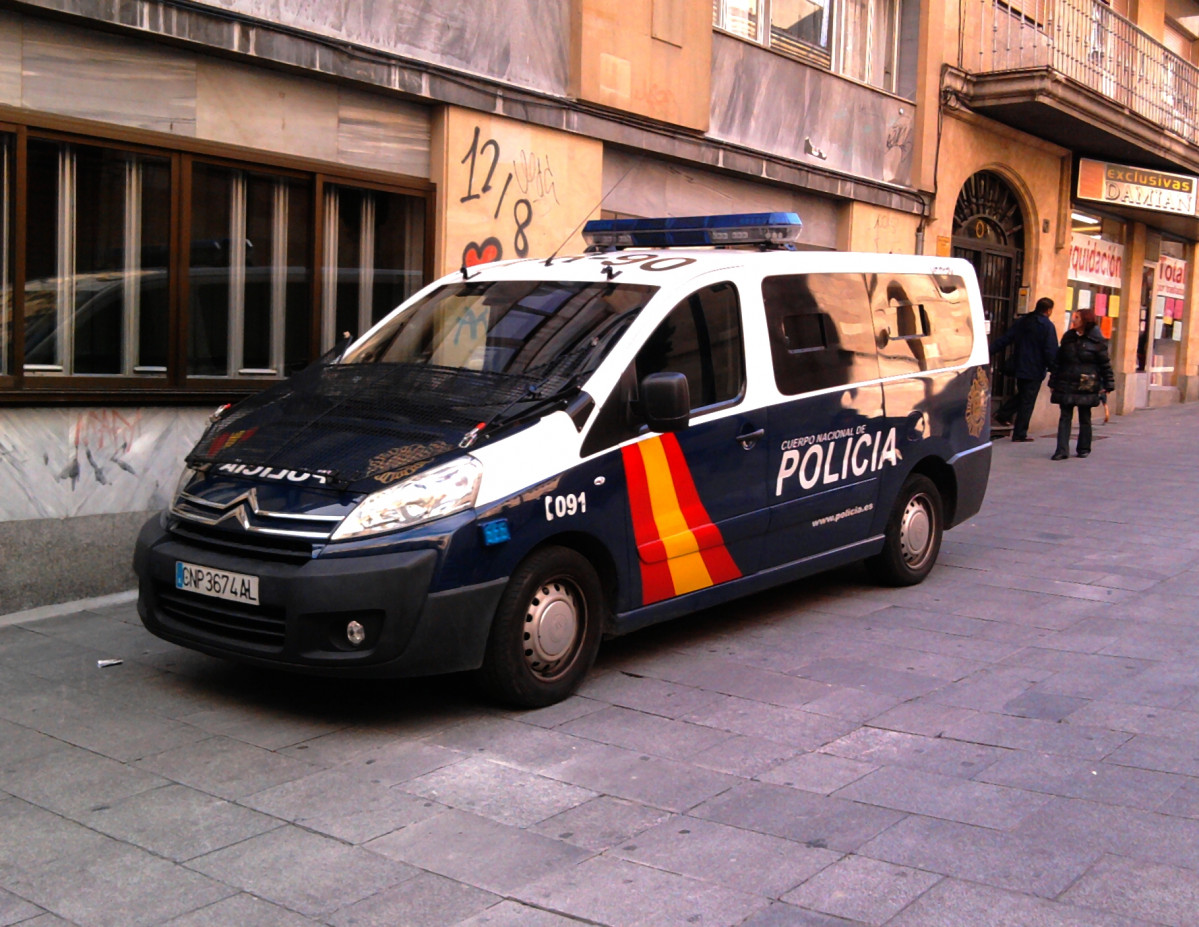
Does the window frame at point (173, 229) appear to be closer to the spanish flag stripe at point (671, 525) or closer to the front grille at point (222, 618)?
the front grille at point (222, 618)

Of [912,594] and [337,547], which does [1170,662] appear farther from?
[337,547]

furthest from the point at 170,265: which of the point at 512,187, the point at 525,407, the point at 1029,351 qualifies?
the point at 1029,351

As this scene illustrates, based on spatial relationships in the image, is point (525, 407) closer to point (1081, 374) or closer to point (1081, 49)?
point (1081, 374)

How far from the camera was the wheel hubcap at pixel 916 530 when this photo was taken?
26.3 feet

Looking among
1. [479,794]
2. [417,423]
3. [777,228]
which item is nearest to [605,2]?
[777,228]

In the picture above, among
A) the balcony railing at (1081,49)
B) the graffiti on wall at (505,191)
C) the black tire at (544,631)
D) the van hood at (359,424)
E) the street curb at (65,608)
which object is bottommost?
the street curb at (65,608)

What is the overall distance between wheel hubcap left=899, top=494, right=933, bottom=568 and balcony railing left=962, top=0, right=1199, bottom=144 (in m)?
10.0

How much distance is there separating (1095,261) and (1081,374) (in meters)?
7.09

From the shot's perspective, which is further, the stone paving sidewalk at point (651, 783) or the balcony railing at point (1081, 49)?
the balcony railing at point (1081, 49)

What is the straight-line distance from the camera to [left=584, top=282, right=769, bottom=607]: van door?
19.1 ft

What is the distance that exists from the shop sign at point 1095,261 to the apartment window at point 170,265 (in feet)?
46.4

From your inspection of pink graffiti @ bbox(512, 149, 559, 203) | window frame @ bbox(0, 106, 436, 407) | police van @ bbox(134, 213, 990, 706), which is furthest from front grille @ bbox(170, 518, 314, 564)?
pink graffiti @ bbox(512, 149, 559, 203)

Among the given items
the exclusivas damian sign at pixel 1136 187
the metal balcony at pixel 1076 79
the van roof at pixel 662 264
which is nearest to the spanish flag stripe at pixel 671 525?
the van roof at pixel 662 264

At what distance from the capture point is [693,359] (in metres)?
6.21
